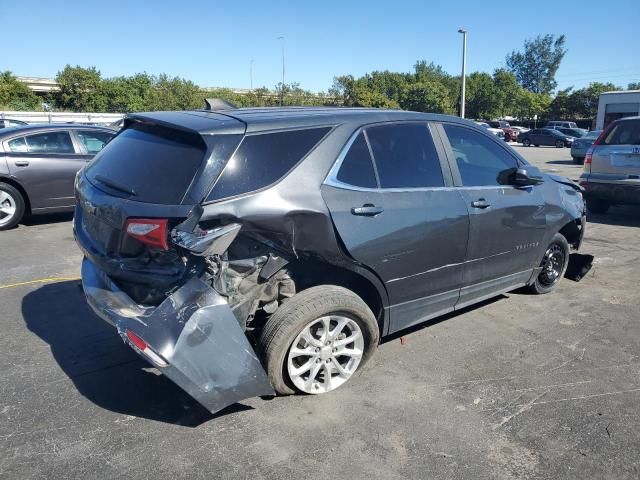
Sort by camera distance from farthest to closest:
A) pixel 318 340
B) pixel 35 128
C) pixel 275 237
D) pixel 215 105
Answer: pixel 35 128, pixel 215 105, pixel 318 340, pixel 275 237

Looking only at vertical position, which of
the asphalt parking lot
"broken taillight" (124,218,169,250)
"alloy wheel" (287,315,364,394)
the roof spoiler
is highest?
the roof spoiler

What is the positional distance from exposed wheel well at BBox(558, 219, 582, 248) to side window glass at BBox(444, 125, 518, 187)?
1.33 meters

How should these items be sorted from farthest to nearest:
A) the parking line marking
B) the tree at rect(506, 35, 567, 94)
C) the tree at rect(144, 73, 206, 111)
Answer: the tree at rect(506, 35, 567, 94), the tree at rect(144, 73, 206, 111), the parking line marking

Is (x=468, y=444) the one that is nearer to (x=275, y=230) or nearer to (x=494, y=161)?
(x=275, y=230)

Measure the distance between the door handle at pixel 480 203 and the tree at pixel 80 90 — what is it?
5593 cm

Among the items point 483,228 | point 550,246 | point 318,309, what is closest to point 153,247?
point 318,309

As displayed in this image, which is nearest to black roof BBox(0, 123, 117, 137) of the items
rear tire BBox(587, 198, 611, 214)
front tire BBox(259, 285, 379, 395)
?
front tire BBox(259, 285, 379, 395)

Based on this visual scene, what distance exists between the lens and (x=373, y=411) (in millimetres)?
3279

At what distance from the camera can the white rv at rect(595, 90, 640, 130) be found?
126 ft

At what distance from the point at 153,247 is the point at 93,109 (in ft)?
187

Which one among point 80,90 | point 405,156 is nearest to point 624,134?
point 405,156

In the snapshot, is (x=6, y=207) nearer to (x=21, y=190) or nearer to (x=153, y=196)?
(x=21, y=190)

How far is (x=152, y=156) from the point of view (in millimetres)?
3307

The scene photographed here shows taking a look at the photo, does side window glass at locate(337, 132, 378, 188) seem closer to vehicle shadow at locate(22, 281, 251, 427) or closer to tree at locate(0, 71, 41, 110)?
vehicle shadow at locate(22, 281, 251, 427)
